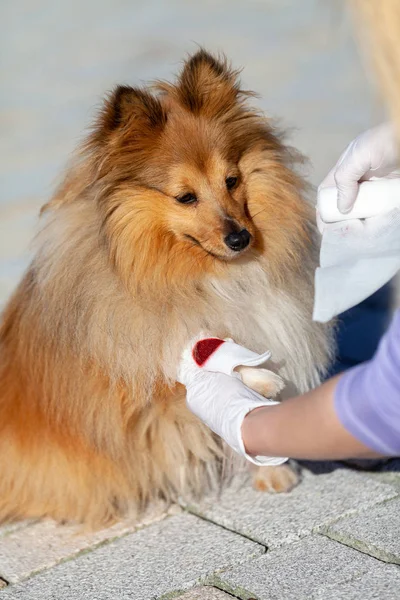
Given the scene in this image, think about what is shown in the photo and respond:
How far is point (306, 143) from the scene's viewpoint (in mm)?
6727

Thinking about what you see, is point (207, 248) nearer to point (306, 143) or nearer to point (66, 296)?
point (66, 296)

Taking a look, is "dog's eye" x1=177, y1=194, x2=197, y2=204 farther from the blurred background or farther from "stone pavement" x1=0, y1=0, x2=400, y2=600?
the blurred background

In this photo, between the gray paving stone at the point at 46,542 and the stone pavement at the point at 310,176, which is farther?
the gray paving stone at the point at 46,542

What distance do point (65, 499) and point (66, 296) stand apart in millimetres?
721

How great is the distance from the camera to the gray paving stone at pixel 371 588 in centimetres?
246

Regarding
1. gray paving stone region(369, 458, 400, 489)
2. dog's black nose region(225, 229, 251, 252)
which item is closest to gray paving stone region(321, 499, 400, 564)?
gray paving stone region(369, 458, 400, 489)

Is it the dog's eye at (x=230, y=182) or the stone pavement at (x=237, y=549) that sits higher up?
the dog's eye at (x=230, y=182)

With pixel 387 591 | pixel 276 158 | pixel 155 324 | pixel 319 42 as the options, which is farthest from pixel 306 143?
pixel 387 591

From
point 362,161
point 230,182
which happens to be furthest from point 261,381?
point 362,161

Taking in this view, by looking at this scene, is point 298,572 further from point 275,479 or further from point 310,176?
point 310,176

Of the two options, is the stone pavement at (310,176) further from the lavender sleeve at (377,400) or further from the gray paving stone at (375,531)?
the lavender sleeve at (377,400)

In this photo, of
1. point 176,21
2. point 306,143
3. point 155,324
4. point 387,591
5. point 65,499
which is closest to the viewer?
point 387,591

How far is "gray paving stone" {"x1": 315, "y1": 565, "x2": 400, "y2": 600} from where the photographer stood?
8.06 ft

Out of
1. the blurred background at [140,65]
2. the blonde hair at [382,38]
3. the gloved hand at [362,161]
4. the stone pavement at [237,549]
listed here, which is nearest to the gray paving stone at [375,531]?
the stone pavement at [237,549]
